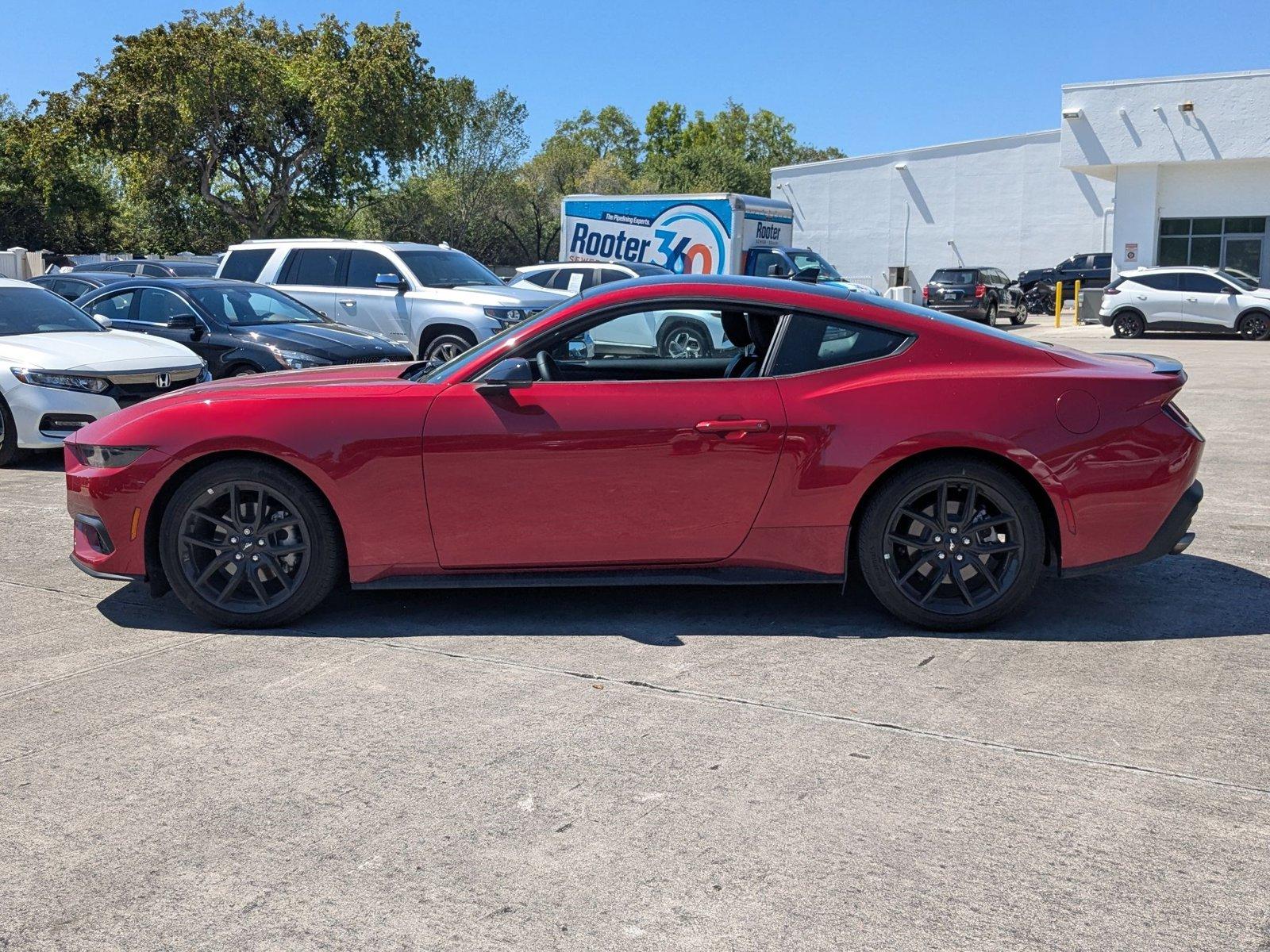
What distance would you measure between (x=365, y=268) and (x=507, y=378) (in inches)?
411

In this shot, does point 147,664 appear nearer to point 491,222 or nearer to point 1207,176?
point 1207,176

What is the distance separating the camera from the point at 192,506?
5207mm

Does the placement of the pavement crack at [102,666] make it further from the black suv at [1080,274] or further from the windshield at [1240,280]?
the black suv at [1080,274]

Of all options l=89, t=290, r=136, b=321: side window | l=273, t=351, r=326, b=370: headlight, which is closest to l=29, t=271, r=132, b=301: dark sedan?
l=89, t=290, r=136, b=321: side window

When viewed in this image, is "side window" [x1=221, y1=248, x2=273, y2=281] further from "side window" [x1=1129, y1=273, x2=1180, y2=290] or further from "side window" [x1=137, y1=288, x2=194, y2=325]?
"side window" [x1=1129, y1=273, x2=1180, y2=290]

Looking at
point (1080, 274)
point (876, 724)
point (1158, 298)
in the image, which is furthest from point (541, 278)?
point (1080, 274)

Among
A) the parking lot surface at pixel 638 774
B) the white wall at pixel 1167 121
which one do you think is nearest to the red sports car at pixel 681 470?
the parking lot surface at pixel 638 774

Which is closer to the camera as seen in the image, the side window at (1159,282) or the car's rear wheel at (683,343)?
the car's rear wheel at (683,343)

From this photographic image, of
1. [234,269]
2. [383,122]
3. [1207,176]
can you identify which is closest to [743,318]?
[234,269]

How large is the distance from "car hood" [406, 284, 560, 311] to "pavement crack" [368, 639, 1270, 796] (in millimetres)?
9292

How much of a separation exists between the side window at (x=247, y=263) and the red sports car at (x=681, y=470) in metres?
10.6

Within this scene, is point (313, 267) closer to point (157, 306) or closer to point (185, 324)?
point (157, 306)

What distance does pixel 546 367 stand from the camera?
5238 mm

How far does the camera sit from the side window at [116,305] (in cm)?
1268
